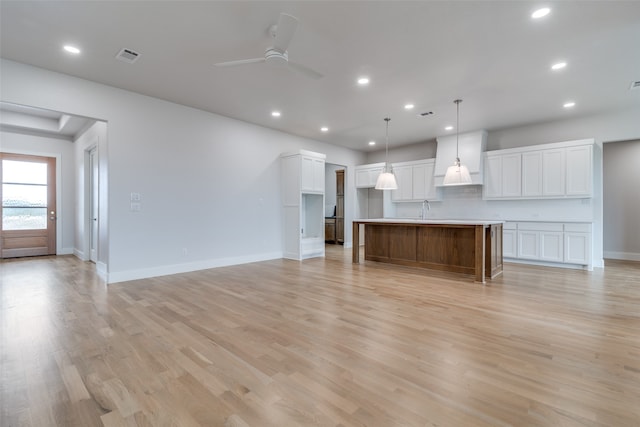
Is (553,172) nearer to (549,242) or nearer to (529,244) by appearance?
(549,242)

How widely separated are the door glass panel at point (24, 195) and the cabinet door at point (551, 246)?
1093 cm

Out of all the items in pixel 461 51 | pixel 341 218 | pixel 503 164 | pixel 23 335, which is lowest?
pixel 23 335

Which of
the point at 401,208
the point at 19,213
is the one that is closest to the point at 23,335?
the point at 19,213

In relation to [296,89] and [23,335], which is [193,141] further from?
[23,335]

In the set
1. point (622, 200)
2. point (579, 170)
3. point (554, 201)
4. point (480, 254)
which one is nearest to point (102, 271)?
point (480, 254)

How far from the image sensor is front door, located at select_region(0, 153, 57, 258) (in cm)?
648

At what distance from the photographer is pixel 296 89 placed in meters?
4.55

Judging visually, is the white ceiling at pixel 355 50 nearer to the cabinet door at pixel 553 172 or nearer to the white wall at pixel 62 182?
the cabinet door at pixel 553 172

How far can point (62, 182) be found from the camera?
7129 millimetres

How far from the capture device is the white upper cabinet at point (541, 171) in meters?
5.43

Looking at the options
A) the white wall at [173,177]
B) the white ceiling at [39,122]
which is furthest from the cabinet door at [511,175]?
the white ceiling at [39,122]

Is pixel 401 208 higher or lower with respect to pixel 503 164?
lower

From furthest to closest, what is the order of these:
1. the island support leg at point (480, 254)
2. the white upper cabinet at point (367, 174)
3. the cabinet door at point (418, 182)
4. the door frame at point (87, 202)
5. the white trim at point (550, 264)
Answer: the white upper cabinet at point (367, 174), the cabinet door at point (418, 182), the door frame at point (87, 202), the white trim at point (550, 264), the island support leg at point (480, 254)

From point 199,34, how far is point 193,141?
2575 millimetres
